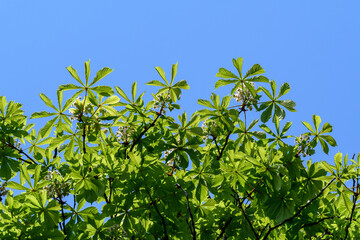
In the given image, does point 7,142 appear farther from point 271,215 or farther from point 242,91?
point 271,215

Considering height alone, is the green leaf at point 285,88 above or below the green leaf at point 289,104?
above

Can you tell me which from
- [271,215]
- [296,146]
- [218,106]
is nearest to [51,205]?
[218,106]

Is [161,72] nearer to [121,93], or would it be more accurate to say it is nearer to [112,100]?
[121,93]

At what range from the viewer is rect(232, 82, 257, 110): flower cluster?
4.27 m

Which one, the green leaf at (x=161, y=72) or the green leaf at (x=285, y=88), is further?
the green leaf at (x=285, y=88)

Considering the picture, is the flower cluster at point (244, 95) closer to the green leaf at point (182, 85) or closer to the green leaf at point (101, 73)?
the green leaf at point (182, 85)

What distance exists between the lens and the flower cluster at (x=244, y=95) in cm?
427

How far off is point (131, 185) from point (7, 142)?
1.95 metres

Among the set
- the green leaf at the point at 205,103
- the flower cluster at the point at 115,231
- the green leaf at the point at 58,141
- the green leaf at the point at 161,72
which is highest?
the green leaf at the point at 161,72

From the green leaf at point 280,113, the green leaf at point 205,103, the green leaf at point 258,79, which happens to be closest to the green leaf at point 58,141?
the green leaf at point 205,103

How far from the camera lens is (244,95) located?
169 inches

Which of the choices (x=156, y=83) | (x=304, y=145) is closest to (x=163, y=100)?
(x=156, y=83)

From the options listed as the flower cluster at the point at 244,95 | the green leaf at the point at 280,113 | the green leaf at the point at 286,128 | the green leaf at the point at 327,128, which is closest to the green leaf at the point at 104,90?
the flower cluster at the point at 244,95

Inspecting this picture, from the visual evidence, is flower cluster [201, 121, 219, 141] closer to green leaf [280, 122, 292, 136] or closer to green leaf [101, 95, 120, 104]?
green leaf [280, 122, 292, 136]
